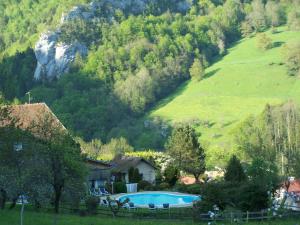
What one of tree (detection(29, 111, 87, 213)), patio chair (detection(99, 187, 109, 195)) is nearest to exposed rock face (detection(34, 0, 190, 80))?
patio chair (detection(99, 187, 109, 195))

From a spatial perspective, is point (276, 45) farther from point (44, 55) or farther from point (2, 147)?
Result: point (2, 147)

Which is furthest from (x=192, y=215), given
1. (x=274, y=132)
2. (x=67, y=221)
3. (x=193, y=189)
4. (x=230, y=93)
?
(x=230, y=93)

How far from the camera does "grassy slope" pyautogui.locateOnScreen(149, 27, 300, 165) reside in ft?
367

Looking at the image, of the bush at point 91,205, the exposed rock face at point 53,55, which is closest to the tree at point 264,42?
the exposed rock face at point 53,55

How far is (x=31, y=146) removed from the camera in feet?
81.8

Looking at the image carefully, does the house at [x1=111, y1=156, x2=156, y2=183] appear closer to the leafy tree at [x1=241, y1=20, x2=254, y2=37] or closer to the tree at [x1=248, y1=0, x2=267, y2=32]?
the leafy tree at [x1=241, y1=20, x2=254, y2=37]

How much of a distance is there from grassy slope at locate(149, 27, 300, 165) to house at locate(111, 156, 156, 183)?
4187 centimetres

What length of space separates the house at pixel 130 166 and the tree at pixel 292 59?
8115 centimetres

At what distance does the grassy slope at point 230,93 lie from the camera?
112 meters

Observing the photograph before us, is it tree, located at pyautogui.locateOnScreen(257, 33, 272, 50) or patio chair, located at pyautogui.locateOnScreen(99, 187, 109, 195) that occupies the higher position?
tree, located at pyautogui.locateOnScreen(257, 33, 272, 50)

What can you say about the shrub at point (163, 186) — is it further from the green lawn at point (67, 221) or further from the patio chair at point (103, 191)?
the green lawn at point (67, 221)

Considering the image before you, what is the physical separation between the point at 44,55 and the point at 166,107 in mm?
52241

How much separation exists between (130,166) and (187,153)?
543 centimetres

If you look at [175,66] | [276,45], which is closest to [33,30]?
[175,66]
